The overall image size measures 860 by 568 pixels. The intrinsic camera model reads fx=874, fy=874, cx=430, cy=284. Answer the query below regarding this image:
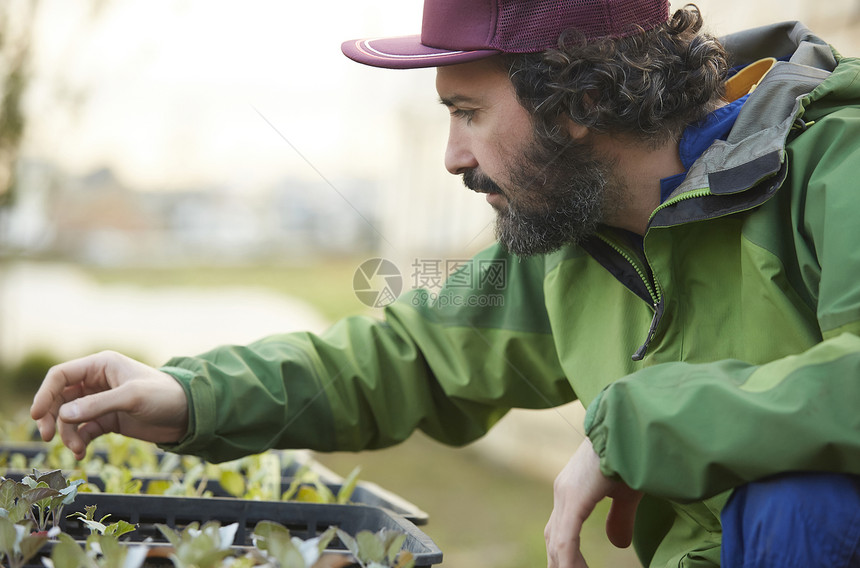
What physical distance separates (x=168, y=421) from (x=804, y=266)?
107 cm

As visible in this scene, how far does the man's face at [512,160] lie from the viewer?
1.64 meters

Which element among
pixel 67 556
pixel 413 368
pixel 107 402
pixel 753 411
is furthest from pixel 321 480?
pixel 753 411

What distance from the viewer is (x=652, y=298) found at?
150 cm

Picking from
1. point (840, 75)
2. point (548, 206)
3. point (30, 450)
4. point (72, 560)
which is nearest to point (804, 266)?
point (840, 75)

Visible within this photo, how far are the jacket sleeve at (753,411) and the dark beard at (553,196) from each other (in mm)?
459

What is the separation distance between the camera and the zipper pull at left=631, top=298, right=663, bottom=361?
1436mm

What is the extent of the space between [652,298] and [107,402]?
93 centimetres

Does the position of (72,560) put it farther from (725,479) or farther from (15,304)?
(15,304)

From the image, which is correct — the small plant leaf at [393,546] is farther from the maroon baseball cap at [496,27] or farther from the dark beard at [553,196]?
the maroon baseball cap at [496,27]

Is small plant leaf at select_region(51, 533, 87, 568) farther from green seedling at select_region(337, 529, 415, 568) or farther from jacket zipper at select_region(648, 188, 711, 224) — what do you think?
jacket zipper at select_region(648, 188, 711, 224)

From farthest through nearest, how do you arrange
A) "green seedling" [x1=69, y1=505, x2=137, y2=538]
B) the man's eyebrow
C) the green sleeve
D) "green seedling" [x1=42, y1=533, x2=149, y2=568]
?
the man's eyebrow → "green seedling" [x1=69, y1=505, x2=137, y2=538] → the green sleeve → "green seedling" [x1=42, y1=533, x2=149, y2=568]

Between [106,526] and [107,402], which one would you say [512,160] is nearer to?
[107,402]

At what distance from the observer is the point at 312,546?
3.41ft

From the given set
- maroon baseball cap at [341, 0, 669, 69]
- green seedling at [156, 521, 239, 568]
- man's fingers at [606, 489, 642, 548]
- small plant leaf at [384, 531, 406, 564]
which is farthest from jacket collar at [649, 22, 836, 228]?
green seedling at [156, 521, 239, 568]
